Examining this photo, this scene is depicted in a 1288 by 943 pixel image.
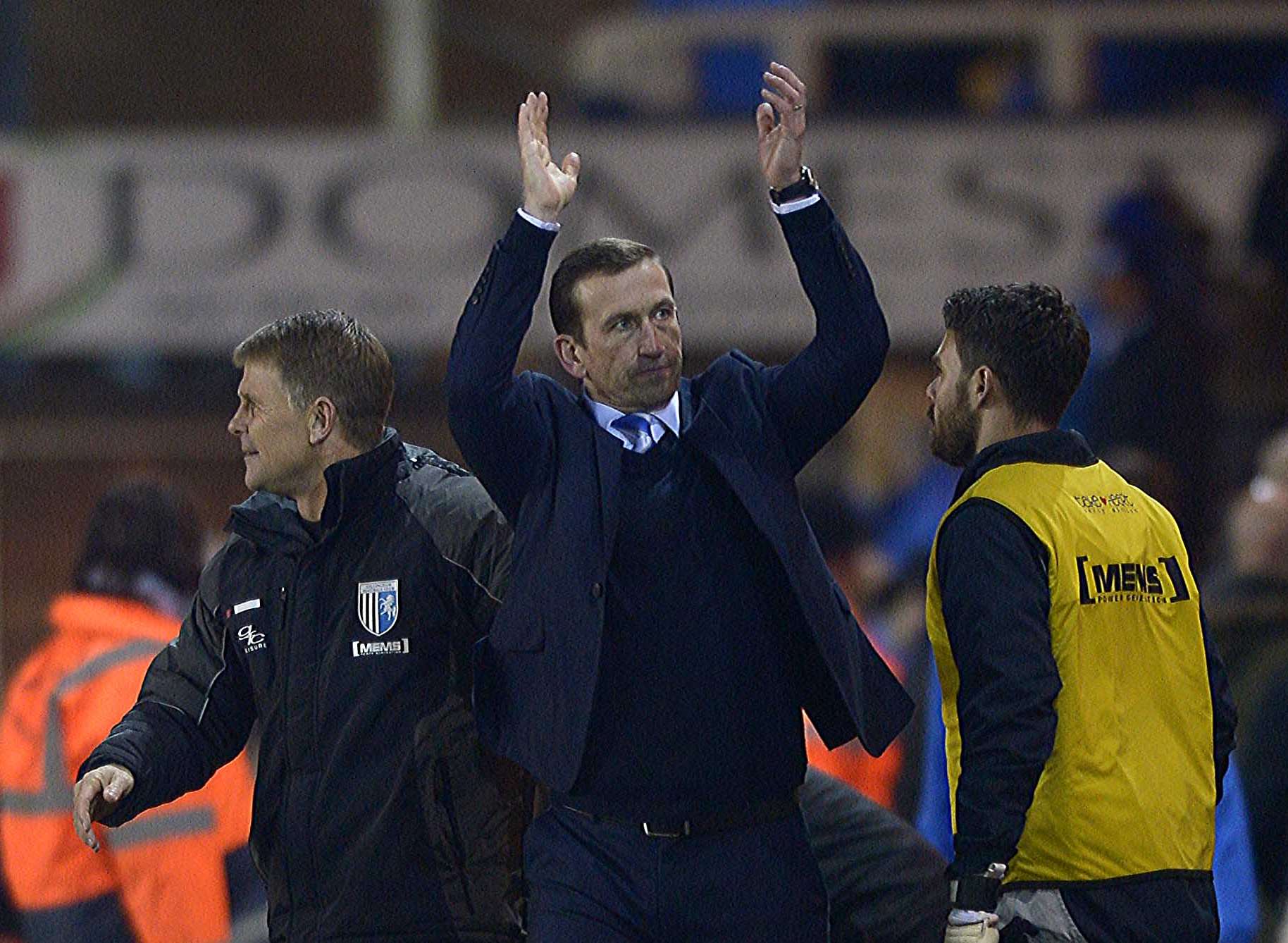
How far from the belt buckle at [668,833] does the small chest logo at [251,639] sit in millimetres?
878

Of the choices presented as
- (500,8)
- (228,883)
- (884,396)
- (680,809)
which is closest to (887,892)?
(680,809)

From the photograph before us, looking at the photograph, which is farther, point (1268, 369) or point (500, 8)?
point (500, 8)

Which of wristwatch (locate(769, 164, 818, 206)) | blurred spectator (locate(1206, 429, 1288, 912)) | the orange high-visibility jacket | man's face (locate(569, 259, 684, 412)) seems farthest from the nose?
blurred spectator (locate(1206, 429, 1288, 912))

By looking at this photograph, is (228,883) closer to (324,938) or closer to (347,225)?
(324,938)

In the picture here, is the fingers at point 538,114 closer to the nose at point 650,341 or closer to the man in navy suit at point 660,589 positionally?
the man in navy suit at point 660,589

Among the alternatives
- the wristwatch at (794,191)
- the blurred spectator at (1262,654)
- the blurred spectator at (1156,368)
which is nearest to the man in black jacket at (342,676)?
the wristwatch at (794,191)

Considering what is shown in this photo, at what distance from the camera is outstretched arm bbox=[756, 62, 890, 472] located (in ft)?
13.1

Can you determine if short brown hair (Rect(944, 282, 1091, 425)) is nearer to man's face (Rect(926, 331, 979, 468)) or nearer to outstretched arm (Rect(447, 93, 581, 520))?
man's face (Rect(926, 331, 979, 468))

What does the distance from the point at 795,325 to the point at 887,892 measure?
7.39 metres

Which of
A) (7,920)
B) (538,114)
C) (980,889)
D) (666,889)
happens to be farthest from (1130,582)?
(7,920)

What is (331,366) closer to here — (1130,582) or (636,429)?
(636,429)

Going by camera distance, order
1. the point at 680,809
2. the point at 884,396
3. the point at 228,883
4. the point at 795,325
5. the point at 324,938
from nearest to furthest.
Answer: the point at 680,809 → the point at 324,938 → the point at 228,883 → the point at 795,325 → the point at 884,396

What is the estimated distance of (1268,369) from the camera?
11.8 metres

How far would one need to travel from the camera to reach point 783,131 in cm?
400
